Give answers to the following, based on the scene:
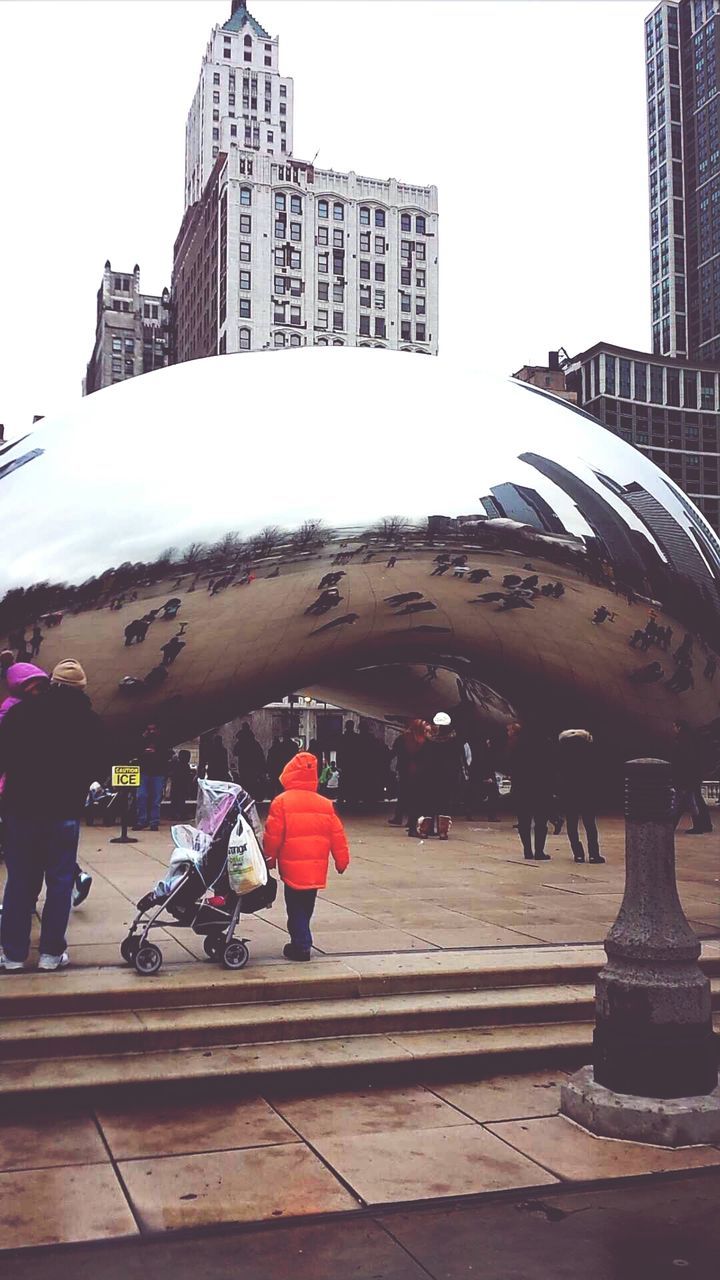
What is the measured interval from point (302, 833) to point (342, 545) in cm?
380

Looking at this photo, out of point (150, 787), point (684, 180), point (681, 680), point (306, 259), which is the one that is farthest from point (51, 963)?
point (684, 180)

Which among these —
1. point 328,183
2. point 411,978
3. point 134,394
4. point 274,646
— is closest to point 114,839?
point 274,646

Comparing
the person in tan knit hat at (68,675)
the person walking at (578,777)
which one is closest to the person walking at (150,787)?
the person walking at (578,777)

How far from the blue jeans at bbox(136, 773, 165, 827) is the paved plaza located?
1.13 meters

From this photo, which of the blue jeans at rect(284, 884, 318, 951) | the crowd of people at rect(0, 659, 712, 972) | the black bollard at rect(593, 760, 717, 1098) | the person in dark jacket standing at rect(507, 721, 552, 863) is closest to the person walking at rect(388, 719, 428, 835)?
the person in dark jacket standing at rect(507, 721, 552, 863)

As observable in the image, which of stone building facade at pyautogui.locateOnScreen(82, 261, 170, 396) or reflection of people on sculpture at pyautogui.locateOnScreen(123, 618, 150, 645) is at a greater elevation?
stone building facade at pyautogui.locateOnScreen(82, 261, 170, 396)

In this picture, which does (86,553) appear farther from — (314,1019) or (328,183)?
(328,183)

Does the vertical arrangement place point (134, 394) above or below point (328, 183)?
below

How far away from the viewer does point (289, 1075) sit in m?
4.38

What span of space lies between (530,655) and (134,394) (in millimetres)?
4270

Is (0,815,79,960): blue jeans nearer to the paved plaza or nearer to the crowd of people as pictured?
the crowd of people

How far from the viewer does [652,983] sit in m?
4.05

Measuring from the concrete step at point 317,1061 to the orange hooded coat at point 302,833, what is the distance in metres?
1.04

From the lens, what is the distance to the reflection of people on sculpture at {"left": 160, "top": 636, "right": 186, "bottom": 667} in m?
9.01
